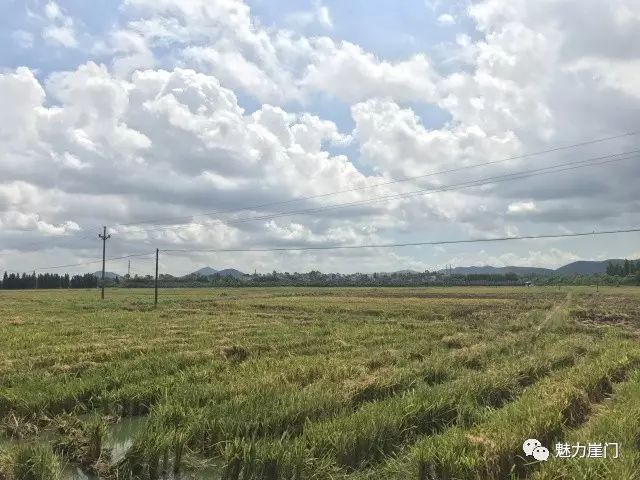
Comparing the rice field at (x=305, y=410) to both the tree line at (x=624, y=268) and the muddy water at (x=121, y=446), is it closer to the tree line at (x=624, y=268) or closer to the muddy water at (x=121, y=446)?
the muddy water at (x=121, y=446)

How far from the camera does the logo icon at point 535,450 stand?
6684 millimetres

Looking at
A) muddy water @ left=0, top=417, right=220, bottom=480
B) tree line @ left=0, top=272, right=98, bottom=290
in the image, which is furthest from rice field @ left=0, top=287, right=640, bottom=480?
tree line @ left=0, top=272, right=98, bottom=290

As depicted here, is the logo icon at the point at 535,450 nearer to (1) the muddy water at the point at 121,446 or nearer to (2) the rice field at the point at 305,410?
(2) the rice field at the point at 305,410

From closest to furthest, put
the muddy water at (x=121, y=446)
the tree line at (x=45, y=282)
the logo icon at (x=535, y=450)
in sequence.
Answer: the logo icon at (x=535, y=450) → the muddy water at (x=121, y=446) → the tree line at (x=45, y=282)

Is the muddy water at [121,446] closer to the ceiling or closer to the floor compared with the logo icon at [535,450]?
closer to the floor

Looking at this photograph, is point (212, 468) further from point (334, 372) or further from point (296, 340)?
point (296, 340)

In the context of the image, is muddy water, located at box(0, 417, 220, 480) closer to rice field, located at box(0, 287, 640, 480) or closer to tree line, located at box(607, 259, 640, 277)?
rice field, located at box(0, 287, 640, 480)

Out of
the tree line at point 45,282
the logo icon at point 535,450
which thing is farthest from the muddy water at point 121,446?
the tree line at point 45,282

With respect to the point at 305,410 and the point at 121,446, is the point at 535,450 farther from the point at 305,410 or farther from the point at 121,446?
the point at 121,446

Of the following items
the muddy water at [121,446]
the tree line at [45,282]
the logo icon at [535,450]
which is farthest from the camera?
the tree line at [45,282]

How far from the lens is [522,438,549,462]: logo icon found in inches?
263

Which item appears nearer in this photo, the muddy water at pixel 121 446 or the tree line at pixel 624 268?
the muddy water at pixel 121 446

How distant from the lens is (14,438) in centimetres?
836

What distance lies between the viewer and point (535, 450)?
6859 mm
